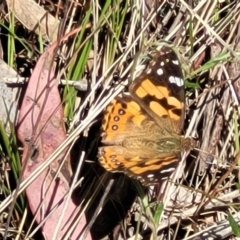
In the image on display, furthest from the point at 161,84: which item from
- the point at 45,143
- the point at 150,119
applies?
the point at 45,143

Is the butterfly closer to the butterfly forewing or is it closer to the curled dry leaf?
the butterfly forewing

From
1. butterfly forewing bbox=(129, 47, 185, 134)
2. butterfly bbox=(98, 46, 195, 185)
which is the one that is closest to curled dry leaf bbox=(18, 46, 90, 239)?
butterfly bbox=(98, 46, 195, 185)

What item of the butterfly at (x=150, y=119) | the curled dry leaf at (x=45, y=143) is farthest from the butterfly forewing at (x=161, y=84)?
the curled dry leaf at (x=45, y=143)

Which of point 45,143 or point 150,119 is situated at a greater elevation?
point 150,119

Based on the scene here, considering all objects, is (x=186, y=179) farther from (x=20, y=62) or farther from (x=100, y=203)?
(x=20, y=62)

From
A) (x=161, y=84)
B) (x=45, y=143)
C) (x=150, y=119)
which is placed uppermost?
(x=161, y=84)

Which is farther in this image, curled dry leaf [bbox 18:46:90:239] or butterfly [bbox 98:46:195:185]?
curled dry leaf [bbox 18:46:90:239]

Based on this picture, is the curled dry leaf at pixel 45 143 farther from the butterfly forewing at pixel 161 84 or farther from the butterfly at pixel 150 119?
the butterfly forewing at pixel 161 84

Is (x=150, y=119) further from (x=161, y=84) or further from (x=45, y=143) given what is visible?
(x=45, y=143)

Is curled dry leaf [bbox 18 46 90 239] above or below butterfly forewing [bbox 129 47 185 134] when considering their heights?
below

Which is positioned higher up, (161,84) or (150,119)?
(161,84)
